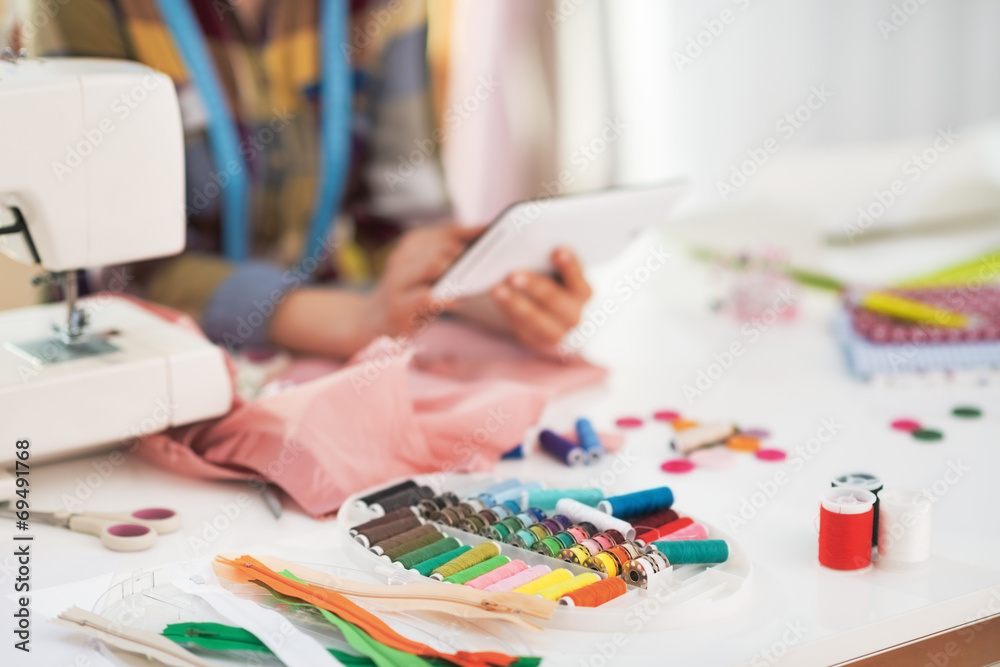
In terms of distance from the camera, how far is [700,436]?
1131mm

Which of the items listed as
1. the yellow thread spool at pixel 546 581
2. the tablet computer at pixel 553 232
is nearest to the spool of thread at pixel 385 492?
the yellow thread spool at pixel 546 581

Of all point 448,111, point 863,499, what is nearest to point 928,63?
point 448,111

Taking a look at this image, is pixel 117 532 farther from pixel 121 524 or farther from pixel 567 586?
pixel 567 586

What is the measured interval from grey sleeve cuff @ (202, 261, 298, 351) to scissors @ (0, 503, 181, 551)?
558 millimetres

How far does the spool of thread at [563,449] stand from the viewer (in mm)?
1102

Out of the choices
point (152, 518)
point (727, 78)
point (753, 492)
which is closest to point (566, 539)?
point (753, 492)

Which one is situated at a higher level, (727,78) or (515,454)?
(727,78)

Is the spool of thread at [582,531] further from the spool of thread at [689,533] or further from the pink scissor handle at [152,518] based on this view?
the pink scissor handle at [152,518]

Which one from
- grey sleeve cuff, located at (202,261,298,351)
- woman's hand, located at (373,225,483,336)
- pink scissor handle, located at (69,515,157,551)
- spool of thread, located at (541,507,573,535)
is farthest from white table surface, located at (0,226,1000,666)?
grey sleeve cuff, located at (202,261,298,351)

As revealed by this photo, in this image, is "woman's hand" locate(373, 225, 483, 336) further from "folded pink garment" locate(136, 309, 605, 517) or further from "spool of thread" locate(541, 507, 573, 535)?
"spool of thread" locate(541, 507, 573, 535)

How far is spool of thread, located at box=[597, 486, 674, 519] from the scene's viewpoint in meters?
0.91

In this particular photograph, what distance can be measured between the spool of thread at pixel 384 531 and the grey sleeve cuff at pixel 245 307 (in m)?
0.69

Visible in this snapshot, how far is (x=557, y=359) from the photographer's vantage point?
1429 mm

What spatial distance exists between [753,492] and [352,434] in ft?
1.33
